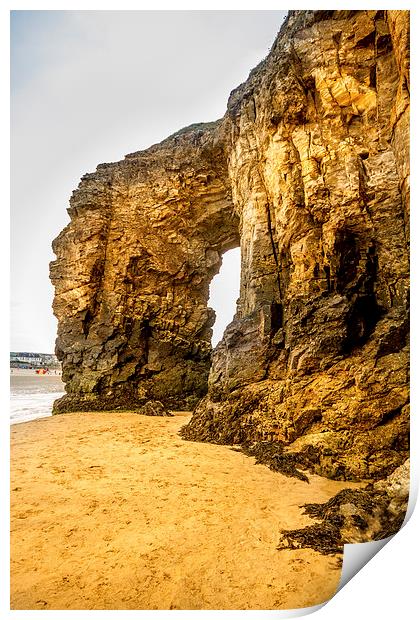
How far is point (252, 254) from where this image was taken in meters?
11.0

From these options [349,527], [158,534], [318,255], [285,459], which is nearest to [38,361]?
[318,255]

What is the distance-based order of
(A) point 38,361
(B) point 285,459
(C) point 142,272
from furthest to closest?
(A) point 38,361, (C) point 142,272, (B) point 285,459

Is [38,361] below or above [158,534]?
below

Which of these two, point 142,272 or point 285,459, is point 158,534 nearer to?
point 285,459

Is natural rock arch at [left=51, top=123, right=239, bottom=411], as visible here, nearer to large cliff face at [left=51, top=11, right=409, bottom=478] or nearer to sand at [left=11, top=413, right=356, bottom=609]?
large cliff face at [left=51, top=11, right=409, bottom=478]

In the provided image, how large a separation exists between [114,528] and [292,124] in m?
10.5

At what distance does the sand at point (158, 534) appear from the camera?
2.78m

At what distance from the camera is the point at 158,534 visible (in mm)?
3662

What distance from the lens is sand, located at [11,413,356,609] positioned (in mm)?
2777

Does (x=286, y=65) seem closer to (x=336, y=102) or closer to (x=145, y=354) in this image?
(x=336, y=102)

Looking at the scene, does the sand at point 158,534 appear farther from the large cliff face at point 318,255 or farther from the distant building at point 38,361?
the distant building at point 38,361

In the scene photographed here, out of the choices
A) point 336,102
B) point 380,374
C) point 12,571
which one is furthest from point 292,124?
point 12,571

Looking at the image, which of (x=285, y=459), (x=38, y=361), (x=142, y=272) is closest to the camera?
(x=285, y=459)

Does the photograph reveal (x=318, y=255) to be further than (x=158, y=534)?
Yes
